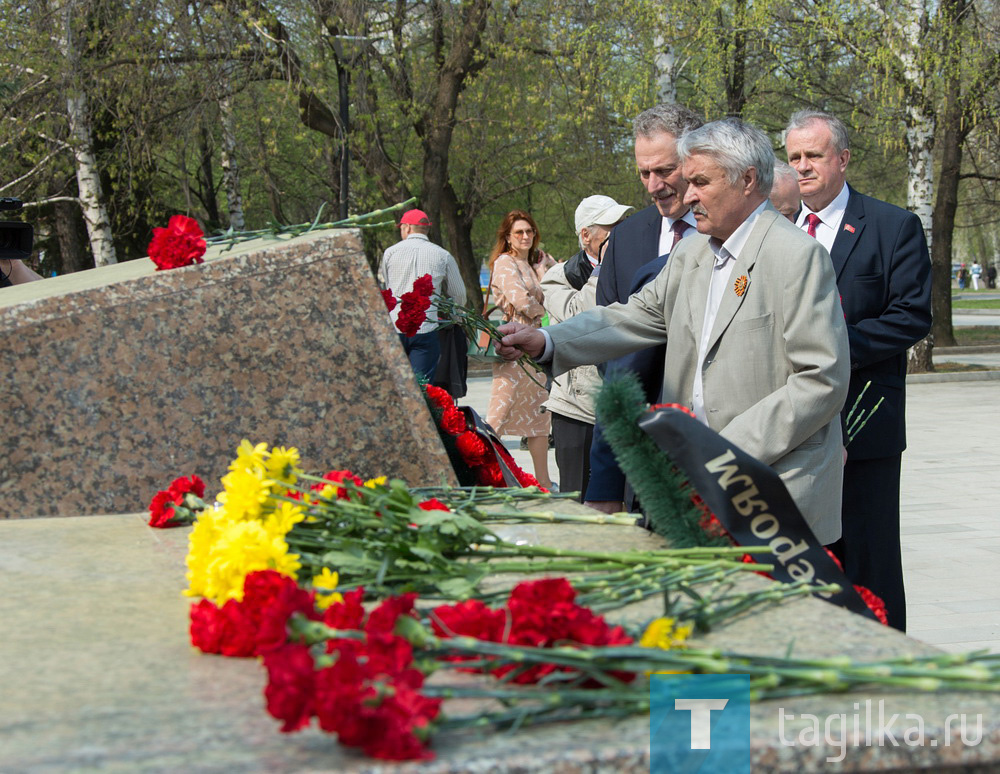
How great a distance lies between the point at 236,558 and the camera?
6.09 ft

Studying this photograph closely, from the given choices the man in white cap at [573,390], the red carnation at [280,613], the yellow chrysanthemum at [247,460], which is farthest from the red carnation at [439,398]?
the red carnation at [280,613]

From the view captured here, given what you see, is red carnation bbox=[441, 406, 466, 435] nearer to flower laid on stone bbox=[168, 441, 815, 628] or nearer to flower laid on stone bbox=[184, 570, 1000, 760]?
flower laid on stone bbox=[168, 441, 815, 628]

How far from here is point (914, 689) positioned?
5.03 ft

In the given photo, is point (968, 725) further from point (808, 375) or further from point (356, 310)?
point (356, 310)

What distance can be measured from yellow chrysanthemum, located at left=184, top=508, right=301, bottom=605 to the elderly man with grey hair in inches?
48.4

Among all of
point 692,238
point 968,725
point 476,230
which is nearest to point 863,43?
point 692,238

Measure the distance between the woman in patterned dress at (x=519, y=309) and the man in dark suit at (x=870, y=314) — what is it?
3.30m

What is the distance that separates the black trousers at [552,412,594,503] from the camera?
5.04m

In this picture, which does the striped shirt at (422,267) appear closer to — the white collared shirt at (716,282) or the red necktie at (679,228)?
the red necktie at (679,228)

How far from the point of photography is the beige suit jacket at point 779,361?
9.01ft

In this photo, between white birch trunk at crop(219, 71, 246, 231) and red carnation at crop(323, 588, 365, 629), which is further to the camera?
white birch trunk at crop(219, 71, 246, 231)

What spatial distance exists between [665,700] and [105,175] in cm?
2126

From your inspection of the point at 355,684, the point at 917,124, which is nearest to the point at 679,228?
the point at 355,684

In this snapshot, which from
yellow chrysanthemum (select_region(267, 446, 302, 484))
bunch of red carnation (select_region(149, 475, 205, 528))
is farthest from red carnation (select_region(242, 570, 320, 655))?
bunch of red carnation (select_region(149, 475, 205, 528))
